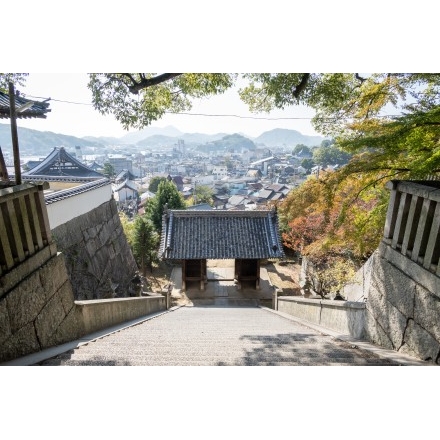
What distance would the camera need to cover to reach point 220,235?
376 inches

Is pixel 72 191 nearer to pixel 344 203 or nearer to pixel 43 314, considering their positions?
pixel 43 314

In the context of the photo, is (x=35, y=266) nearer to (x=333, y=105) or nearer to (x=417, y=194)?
(x=417, y=194)

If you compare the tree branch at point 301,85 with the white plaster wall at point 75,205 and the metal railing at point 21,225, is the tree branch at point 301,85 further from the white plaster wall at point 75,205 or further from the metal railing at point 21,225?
the white plaster wall at point 75,205

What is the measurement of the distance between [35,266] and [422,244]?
2.94 m

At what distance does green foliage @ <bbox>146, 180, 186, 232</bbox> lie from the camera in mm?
15110

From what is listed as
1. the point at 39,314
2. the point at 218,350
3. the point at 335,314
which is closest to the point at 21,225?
the point at 39,314

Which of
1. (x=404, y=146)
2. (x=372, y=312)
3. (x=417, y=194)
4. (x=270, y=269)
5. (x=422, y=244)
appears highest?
(x=404, y=146)

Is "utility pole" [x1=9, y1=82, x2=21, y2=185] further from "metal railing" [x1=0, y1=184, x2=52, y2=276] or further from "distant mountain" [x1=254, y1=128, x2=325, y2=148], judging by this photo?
"distant mountain" [x1=254, y1=128, x2=325, y2=148]

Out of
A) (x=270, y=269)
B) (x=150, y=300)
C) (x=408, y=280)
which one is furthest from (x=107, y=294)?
(x=270, y=269)

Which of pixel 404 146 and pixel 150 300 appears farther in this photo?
pixel 150 300

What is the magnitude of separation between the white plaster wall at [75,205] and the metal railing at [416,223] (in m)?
5.09

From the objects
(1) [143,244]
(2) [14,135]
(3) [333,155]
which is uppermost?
(2) [14,135]

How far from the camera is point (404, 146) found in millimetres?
3658

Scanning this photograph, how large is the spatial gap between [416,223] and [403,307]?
681 millimetres
